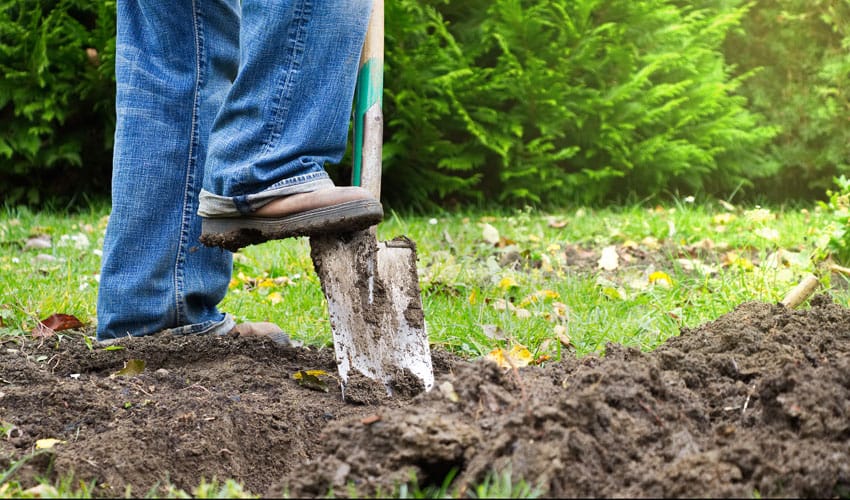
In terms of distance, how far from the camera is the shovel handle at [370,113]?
212cm

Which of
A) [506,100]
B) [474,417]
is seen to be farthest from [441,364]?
[506,100]

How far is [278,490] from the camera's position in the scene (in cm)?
123

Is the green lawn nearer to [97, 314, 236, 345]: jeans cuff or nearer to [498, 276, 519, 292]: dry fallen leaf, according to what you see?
[498, 276, 519, 292]: dry fallen leaf

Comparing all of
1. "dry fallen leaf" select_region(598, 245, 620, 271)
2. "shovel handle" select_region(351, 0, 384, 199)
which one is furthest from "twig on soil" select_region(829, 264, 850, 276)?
"shovel handle" select_region(351, 0, 384, 199)

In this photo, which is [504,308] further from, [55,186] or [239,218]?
[55,186]

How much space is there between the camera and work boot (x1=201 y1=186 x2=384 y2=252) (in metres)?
1.86

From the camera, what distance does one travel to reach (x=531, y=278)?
123 inches

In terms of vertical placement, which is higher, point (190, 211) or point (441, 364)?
point (190, 211)

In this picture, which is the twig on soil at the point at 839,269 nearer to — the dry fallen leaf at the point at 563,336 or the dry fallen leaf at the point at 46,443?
the dry fallen leaf at the point at 563,336

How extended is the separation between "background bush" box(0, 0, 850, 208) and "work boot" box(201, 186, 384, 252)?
10.5 feet

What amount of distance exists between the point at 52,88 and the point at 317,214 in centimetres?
404

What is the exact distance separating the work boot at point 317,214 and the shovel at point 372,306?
8cm

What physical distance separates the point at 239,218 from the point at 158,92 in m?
0.55

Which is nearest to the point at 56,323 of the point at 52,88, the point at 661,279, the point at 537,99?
the point at 661,279
